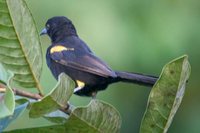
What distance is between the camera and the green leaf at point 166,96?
1.32 m

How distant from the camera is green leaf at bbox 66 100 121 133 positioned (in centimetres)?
131

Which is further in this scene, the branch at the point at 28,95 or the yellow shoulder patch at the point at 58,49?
the yellow shoulder patch at the point at 58,49

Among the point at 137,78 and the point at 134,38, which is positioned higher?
the point at 137,78

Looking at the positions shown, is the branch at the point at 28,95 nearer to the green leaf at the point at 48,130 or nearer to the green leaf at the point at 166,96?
the green leaf at the point at 48,130

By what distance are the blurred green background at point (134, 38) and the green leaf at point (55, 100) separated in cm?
172

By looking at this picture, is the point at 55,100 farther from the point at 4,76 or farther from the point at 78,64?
the point at 78,64

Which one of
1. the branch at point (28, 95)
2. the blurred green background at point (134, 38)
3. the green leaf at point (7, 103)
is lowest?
the blurred green background at point (134, 38)

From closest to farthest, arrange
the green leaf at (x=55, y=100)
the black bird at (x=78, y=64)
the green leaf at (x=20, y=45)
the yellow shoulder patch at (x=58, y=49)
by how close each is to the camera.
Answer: the green leaf at (x=55, y=100) → the green leaf at (x=20, y=45) → the black bird at (x=78, y=64) → the yellow shoulder patch at (x=58, y=49)

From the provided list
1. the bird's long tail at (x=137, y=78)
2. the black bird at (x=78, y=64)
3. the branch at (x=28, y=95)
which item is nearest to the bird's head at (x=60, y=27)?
the black bird at (x=78, y=64)

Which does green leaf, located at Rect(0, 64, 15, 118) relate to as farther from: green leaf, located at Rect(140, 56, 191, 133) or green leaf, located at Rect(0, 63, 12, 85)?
green leaf, located at Rect(140, 56, 191, 133)

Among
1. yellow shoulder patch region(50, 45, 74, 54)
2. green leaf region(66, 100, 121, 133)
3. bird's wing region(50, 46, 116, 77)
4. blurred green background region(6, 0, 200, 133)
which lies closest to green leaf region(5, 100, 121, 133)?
green leaf region(66, 100, 121, 133)

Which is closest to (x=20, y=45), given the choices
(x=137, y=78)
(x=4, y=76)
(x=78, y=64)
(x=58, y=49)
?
(x=4, y=76)

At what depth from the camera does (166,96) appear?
1.37m

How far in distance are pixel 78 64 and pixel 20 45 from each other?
1151mm
